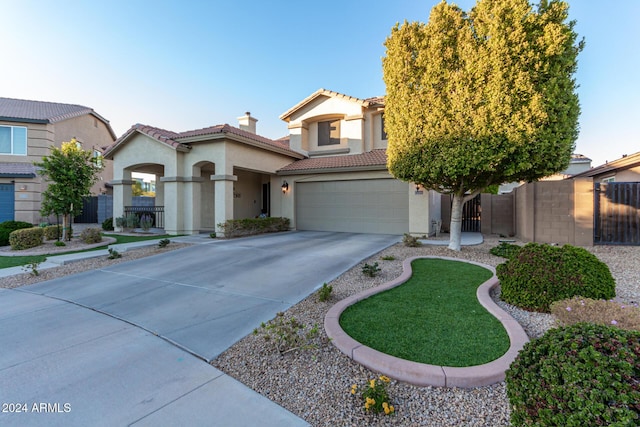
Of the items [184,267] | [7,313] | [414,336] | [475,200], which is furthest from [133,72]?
[475,200]

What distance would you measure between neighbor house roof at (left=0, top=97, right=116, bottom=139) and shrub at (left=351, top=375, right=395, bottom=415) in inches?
902

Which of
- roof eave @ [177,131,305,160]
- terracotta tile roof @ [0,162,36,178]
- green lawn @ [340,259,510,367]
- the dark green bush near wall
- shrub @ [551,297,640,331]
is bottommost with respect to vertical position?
green lawn @ [340,259,510,367]

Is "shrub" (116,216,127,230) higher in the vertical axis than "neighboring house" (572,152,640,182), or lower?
lower

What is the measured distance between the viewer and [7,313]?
4.60 m

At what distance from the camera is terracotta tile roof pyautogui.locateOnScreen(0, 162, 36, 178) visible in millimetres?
15641

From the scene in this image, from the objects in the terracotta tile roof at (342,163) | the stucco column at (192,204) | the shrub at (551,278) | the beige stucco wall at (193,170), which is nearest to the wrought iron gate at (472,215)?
the terracotta tile roof at (342,163)

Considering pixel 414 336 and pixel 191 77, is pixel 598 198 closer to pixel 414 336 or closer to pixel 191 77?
pixel 414 336

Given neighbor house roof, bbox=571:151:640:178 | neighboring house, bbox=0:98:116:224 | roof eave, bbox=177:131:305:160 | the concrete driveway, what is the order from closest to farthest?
1. the concrete driveway
2. neighbor house roof, bbox=571:151:640:178
3. roof eave, bbox=177:131:305:160
4. neighboring house, bbox=0:98:116:224

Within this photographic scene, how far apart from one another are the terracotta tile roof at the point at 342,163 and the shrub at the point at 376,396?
10794 millimetres

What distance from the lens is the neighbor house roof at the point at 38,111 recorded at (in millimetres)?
16531

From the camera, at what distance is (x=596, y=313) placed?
133 inches

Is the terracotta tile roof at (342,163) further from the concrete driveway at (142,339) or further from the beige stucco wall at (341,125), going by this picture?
the concrete driveway at (142,339)

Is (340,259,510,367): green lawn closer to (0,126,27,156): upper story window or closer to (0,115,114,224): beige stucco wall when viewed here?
A: (0,115,114,224): beige stucco wall

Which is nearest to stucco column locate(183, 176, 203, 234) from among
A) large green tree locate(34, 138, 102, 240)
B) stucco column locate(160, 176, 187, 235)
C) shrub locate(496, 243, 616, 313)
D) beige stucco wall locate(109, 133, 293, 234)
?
beige stucco wall locate(109, 133, 293, 234)
